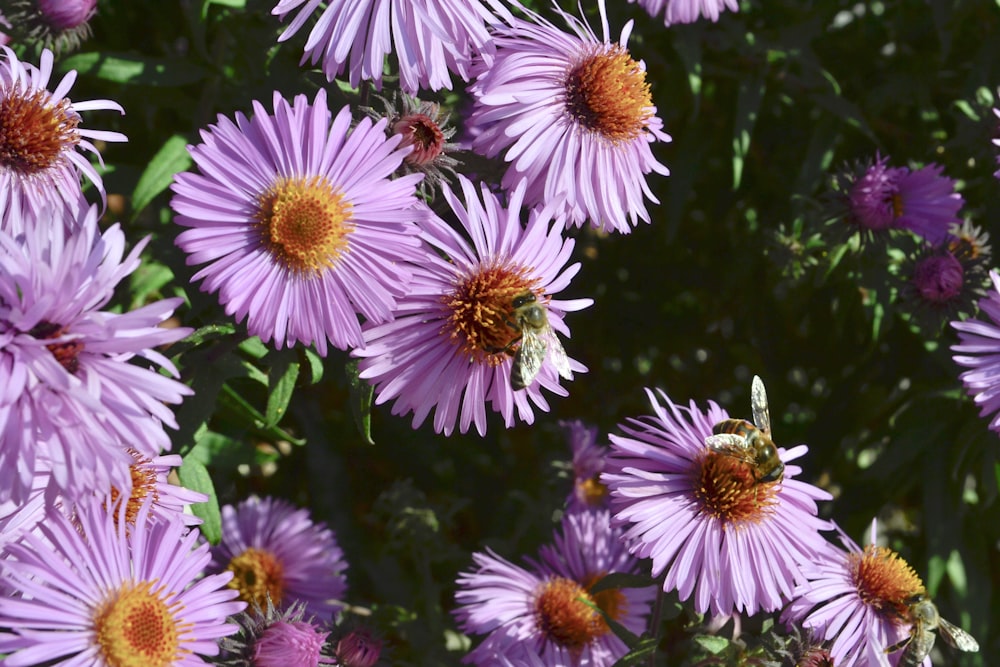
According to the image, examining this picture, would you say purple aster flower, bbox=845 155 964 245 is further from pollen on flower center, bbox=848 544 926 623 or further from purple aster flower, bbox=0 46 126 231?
purple aster flower, bbox=0 46 126 231

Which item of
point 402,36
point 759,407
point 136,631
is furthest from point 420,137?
point 136,631

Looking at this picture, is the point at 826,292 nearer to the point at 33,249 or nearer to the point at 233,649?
the point at 233,649

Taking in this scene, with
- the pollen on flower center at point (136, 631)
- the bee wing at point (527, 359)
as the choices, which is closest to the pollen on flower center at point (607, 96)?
the bee wing at point (527, 359)

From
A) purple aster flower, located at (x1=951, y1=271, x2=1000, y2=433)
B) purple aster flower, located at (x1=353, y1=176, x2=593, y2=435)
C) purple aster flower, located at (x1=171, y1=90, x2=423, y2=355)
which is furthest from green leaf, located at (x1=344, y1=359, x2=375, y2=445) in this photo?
purple aster flower, located at (x1=951, y1=271, x2=1000, y2=433)

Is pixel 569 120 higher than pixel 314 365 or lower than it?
higher

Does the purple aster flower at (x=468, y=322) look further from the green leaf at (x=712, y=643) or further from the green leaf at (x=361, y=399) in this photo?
the green leaf at (x=712, y=643)

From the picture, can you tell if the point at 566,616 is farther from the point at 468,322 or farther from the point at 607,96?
the point at 607,96
